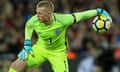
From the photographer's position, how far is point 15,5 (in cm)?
1781

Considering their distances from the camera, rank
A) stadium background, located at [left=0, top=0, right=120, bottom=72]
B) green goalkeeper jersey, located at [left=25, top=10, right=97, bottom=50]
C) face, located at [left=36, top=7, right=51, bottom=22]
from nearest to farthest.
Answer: face, located at [left=36, top=7, right=51, bottom=22]
green goalkeeper jersey, located at [left=25, top=10, right=97, bottom=50]
stadium background, located at [left=0, top=0, right=120, bottom=72]

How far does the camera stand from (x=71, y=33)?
16.8 meters

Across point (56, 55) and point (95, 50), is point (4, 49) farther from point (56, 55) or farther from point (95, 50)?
point (56, 55)

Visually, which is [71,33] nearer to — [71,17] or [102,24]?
[102,24]

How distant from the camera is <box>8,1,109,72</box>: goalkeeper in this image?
1116 cm

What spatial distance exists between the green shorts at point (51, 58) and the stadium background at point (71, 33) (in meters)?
2.83

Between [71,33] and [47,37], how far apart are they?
5.36 m

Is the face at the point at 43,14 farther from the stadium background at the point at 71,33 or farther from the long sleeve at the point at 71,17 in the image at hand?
the stadium background at the point at 71,33

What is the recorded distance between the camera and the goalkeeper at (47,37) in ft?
36.6

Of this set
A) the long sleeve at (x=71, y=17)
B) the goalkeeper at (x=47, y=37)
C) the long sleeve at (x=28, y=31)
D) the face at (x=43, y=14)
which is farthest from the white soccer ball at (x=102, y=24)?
the long sleeve at (x=28, y=31)

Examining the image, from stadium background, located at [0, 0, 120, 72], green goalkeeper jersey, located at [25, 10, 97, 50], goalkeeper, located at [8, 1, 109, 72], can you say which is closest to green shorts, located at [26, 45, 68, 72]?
goalkeeper, located at [8, 1, 109, 72]

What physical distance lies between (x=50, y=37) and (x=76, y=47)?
4625 mm

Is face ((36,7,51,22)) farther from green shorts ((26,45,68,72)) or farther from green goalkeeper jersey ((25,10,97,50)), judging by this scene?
green shorts ((26,45,68,72))

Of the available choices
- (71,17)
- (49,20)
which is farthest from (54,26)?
(71,17)
